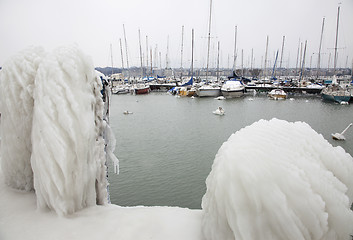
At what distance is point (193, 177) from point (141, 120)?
1058 cm

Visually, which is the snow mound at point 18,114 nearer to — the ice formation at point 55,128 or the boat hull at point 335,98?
the ice formation at point 55,128

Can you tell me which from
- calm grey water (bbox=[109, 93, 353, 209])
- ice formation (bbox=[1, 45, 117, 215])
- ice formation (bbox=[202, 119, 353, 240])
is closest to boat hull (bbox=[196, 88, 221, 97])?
calm grey water (bbox=[109, 93, 353, 209])

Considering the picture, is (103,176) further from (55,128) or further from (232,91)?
(232,91)

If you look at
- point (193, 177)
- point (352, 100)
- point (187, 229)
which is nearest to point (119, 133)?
point (193, 177)

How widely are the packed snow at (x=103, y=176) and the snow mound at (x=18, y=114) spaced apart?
11 mm

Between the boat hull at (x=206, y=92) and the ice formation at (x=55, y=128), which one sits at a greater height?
the ice formation at (x=55, y=128)

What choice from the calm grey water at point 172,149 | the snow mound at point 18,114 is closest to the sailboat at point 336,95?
the calm grey water at point 172,149

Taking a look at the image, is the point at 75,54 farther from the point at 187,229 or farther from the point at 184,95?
the point at 184,95

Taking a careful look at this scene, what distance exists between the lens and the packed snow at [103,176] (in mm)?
1408

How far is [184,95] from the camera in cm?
3247

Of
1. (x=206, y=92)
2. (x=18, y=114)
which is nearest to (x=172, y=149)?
(x=18, y=114)

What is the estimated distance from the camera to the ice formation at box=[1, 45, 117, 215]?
2.13 metres

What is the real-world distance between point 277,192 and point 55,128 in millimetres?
2008

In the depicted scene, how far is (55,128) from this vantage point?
7.09 feet
